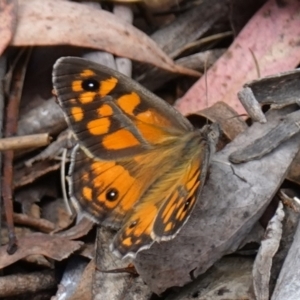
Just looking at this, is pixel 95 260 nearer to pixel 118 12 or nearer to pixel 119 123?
pixel 119 123

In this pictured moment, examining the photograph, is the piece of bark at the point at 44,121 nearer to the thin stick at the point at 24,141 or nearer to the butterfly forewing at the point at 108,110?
the thin stick at the point at 24,141

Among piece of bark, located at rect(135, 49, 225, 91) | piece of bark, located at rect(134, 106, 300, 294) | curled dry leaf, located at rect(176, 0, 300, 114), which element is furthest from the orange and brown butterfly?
piece of bark, located at rect(135, 49, 225, 91)

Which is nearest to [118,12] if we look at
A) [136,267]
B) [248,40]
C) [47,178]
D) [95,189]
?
[248,40]

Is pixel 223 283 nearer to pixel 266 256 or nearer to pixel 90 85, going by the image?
pixel 266 256

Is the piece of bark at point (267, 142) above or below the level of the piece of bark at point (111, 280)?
above

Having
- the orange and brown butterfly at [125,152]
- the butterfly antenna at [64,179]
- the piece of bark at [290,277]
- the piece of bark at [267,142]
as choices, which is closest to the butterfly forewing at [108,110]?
the orange and brown butterfly at [125,152]

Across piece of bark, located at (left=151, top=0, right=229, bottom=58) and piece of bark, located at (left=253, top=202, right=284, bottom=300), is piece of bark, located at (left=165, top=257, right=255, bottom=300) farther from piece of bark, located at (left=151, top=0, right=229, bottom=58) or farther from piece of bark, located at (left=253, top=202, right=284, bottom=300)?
piece of bark, located at (left=151, top=0, right=229, bottom=58)
